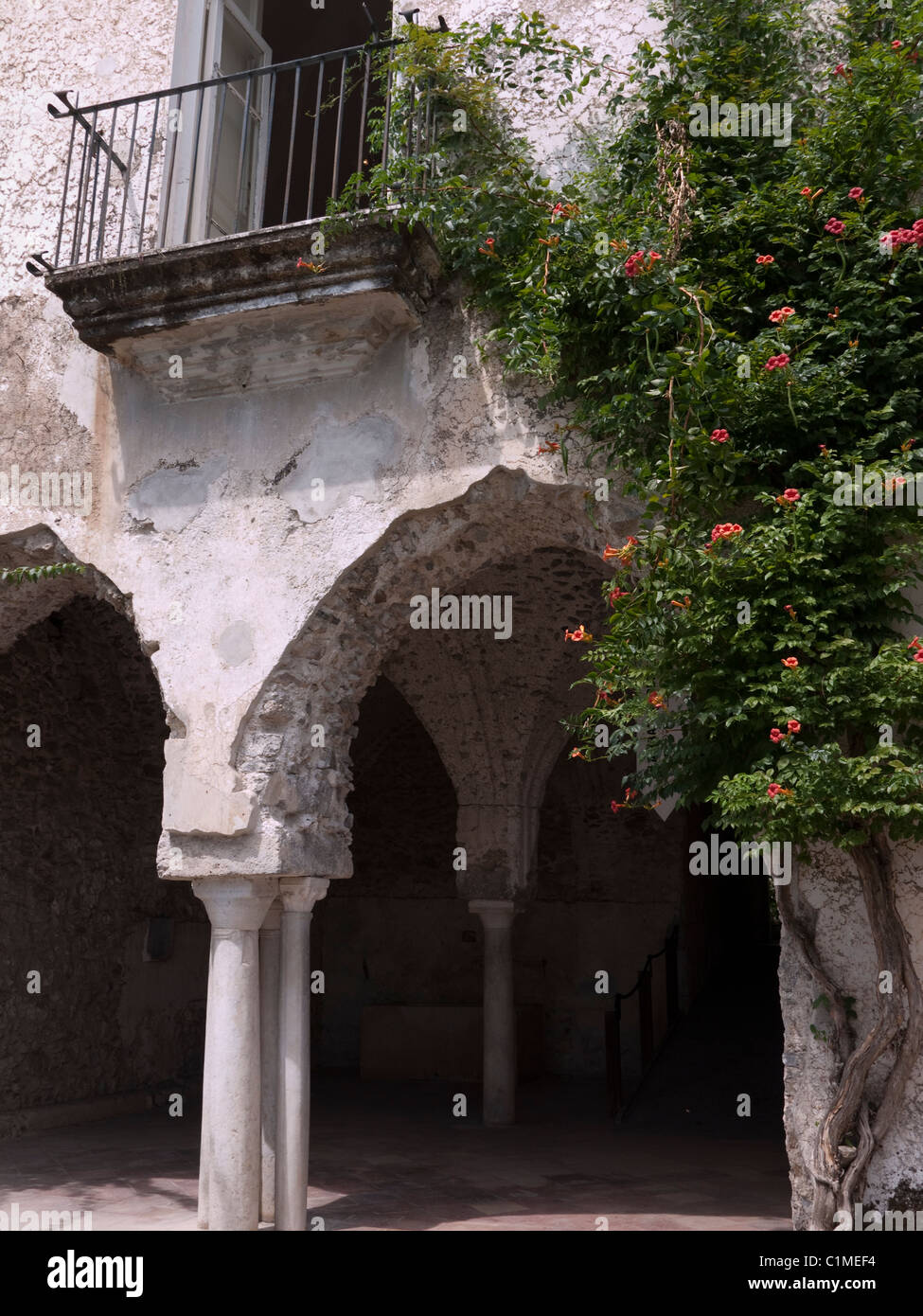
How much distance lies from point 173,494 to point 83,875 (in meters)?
4.16

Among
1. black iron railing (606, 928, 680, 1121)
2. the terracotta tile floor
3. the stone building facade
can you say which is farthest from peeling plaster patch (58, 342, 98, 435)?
black iron railing (606, 928, 680, 1121)

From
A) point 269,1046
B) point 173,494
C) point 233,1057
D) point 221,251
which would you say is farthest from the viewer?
point 173,494

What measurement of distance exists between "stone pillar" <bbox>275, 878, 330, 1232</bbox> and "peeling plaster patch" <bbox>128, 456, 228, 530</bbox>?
5.32 feet

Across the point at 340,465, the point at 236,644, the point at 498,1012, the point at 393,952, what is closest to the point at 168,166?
the point at 340,465

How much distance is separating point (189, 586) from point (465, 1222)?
3015 millimetres

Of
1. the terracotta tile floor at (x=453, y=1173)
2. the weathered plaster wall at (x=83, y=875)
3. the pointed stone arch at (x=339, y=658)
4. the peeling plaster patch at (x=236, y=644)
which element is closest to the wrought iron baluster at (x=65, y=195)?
the peeling plaster patch at (x=236, y=644)

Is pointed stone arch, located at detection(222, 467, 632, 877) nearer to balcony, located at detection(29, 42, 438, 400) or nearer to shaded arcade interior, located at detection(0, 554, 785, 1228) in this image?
balcony, located at detection(29, 42, 438, 400)

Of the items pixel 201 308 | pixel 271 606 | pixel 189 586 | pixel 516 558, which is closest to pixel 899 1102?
pixel 271 606

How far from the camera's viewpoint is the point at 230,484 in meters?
5.12

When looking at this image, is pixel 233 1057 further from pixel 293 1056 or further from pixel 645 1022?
pixel 645 1022

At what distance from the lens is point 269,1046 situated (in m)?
4.88

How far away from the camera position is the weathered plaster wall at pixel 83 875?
7707 millimetres

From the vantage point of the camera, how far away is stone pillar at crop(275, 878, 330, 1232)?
4.65m

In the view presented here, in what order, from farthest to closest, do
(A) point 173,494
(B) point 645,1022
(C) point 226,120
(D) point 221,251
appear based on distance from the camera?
(B) point 645,1022
(C) point 226,120
(A) point 173,494
(D) point 221,251
